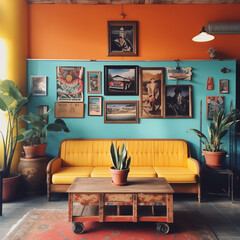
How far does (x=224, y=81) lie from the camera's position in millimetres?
4598

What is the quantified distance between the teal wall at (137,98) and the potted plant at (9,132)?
65 centimetres

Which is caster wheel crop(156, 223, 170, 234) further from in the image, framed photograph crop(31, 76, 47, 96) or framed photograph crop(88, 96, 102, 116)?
framed photograph crop(31, 76, 47, 96)

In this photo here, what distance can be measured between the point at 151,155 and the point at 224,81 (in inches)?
85.4

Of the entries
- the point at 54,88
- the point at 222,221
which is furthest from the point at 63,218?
the point at 54,88

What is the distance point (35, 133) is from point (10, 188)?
1.03 meters

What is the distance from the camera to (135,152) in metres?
4.48

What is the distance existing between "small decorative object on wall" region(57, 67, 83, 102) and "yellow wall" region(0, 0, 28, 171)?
735mm

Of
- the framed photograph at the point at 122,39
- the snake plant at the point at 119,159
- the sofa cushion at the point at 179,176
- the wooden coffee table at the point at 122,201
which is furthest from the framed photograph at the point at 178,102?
the wooden coffee table at the point at 122,201

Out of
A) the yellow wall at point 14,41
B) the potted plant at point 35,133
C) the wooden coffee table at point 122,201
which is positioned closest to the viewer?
the wooden coffee table at point 122,201

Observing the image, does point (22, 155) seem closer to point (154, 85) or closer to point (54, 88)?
point (54, 88)

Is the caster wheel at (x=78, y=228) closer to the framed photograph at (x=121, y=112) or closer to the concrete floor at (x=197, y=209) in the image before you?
the concrete floor at (x=197, y=209)

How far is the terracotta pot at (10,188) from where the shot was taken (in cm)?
Result: 379

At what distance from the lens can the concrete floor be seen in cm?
289

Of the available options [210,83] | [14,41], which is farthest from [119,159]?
[14,41]
